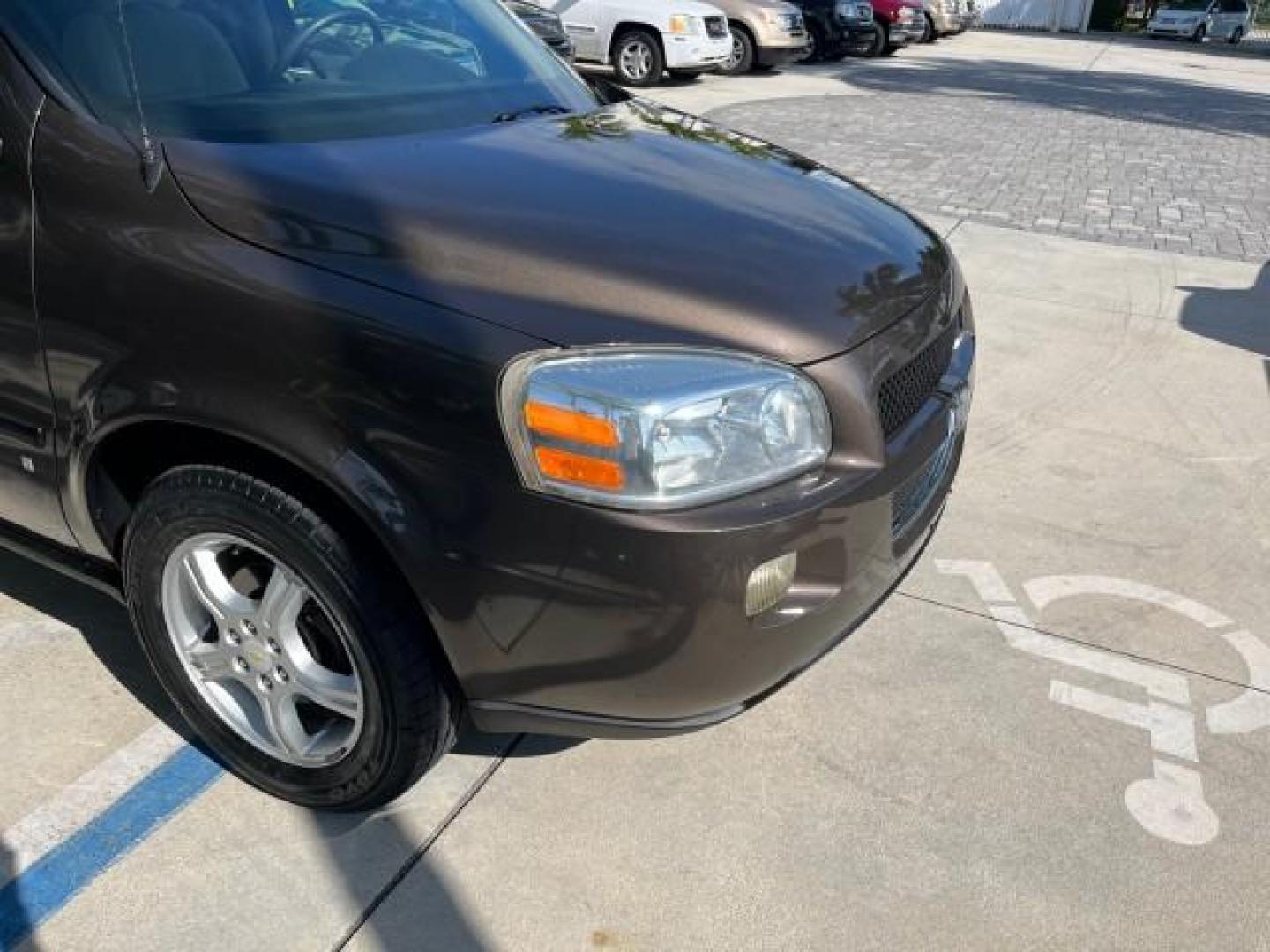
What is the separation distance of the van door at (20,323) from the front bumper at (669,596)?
102 centimetres

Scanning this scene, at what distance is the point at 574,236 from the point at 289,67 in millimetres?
1045

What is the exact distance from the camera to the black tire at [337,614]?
1.99 meters

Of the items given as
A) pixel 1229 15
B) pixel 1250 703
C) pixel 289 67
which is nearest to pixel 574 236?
pixel 289 67

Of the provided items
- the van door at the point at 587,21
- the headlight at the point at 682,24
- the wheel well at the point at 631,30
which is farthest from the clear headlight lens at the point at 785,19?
the van door at the point at 587,21

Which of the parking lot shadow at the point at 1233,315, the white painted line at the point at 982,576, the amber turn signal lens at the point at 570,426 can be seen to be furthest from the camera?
the parking lot shadow at the point at 1233,315

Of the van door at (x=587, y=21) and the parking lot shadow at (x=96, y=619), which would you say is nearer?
the parking lot shadow at (x=96, y=619)

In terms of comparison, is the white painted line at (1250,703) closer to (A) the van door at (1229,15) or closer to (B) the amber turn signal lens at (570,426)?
(B) the amber turn signal lens at (570,426)

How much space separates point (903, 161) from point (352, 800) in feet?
28.9

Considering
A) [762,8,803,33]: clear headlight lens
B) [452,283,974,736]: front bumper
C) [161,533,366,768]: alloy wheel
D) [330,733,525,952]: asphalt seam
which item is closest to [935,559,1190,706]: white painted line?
[452,283,974,736]: front bumper

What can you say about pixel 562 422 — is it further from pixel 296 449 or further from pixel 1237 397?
pixel 1237 397

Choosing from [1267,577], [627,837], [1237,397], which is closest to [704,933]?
[627,837]

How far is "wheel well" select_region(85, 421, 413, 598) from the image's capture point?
199 cm

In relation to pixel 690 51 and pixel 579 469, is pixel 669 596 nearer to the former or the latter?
pixel 579 469

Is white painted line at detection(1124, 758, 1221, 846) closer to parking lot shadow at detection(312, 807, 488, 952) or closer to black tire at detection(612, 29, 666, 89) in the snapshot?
parking lot shadow at detection(312, 807, 488, 952)
